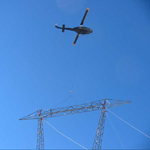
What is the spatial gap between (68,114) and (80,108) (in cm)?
426

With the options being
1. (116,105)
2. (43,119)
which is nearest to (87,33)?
(116,105)

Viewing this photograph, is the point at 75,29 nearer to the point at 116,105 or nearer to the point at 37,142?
the point at 116,105

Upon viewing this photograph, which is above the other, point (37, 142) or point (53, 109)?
point (53, 109)

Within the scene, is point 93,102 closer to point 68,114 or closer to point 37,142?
point 68,114

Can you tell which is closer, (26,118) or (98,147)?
(98,147)

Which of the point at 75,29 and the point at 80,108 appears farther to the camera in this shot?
the point at 80,108

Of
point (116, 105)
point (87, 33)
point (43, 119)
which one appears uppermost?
point (87, 33)

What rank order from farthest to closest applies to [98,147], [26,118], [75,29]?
1. [26,118]
2. [98,147]
3. [75,29]

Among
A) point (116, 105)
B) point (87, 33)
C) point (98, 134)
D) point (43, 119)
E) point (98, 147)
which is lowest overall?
point (98, 147)

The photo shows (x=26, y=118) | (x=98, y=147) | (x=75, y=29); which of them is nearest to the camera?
(x=75, y=29)

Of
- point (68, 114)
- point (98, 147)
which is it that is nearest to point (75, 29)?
point (68, 114)

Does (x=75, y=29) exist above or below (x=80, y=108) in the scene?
above

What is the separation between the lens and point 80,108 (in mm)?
46438

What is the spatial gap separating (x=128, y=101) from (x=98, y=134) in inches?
538
